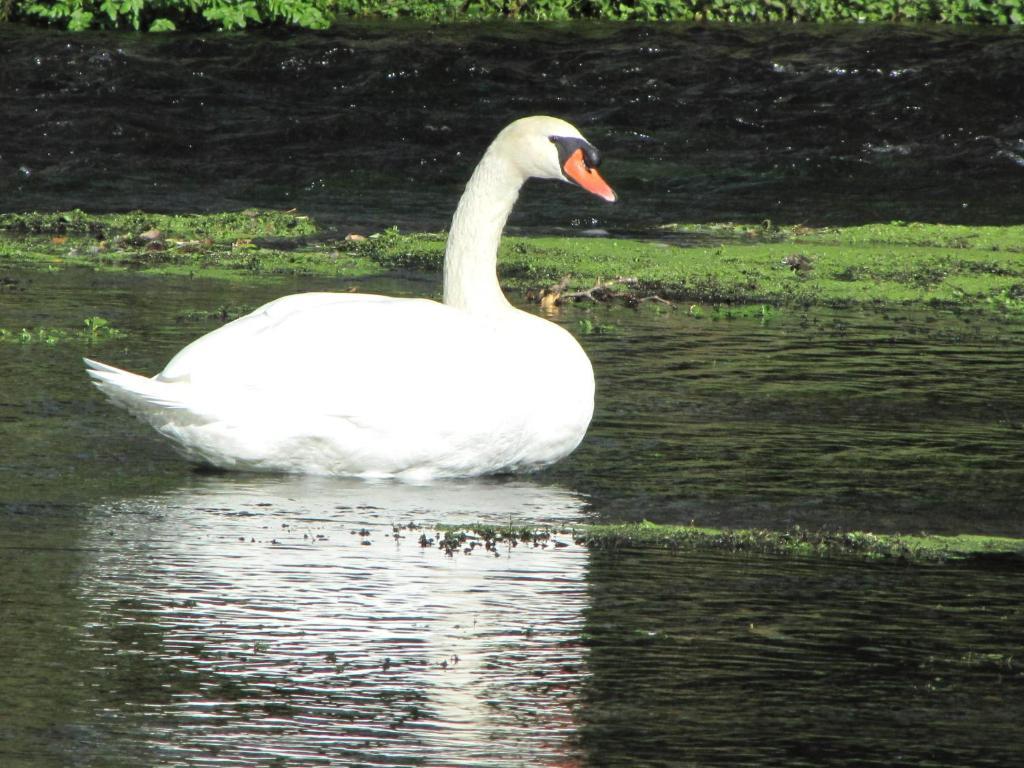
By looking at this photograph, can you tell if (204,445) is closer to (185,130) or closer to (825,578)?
(825,578)

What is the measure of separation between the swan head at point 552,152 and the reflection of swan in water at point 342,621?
59.2 inches

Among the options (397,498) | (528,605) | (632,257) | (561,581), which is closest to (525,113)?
(632,257)

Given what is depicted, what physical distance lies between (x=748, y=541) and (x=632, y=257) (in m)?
6.63

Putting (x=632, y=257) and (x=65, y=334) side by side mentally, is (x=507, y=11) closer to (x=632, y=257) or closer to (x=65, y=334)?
(x=632, y=257)

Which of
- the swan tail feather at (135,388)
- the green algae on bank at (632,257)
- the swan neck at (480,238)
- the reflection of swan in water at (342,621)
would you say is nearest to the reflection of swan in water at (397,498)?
the reflection of swan in water at (342,621)

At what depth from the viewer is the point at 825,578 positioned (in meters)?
5.39

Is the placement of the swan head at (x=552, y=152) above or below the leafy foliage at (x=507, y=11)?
below

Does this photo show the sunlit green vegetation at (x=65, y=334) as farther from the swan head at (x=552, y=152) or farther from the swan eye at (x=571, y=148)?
the swan eye at (x=571, y=148)

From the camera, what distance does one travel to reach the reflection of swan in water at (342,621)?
13.3 feet

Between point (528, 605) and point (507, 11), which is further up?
point (507, 11)

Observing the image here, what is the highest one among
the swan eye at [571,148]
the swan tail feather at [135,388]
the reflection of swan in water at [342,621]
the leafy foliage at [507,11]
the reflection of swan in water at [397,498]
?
the leafy foliage at [507,11]

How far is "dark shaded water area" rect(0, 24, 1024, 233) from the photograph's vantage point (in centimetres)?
1605

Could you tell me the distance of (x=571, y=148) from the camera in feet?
24.2

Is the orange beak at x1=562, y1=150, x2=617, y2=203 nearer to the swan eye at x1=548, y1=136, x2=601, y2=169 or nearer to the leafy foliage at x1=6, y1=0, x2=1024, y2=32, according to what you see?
the swan eye at x1=548, y1=136, x2=601, y2=169
